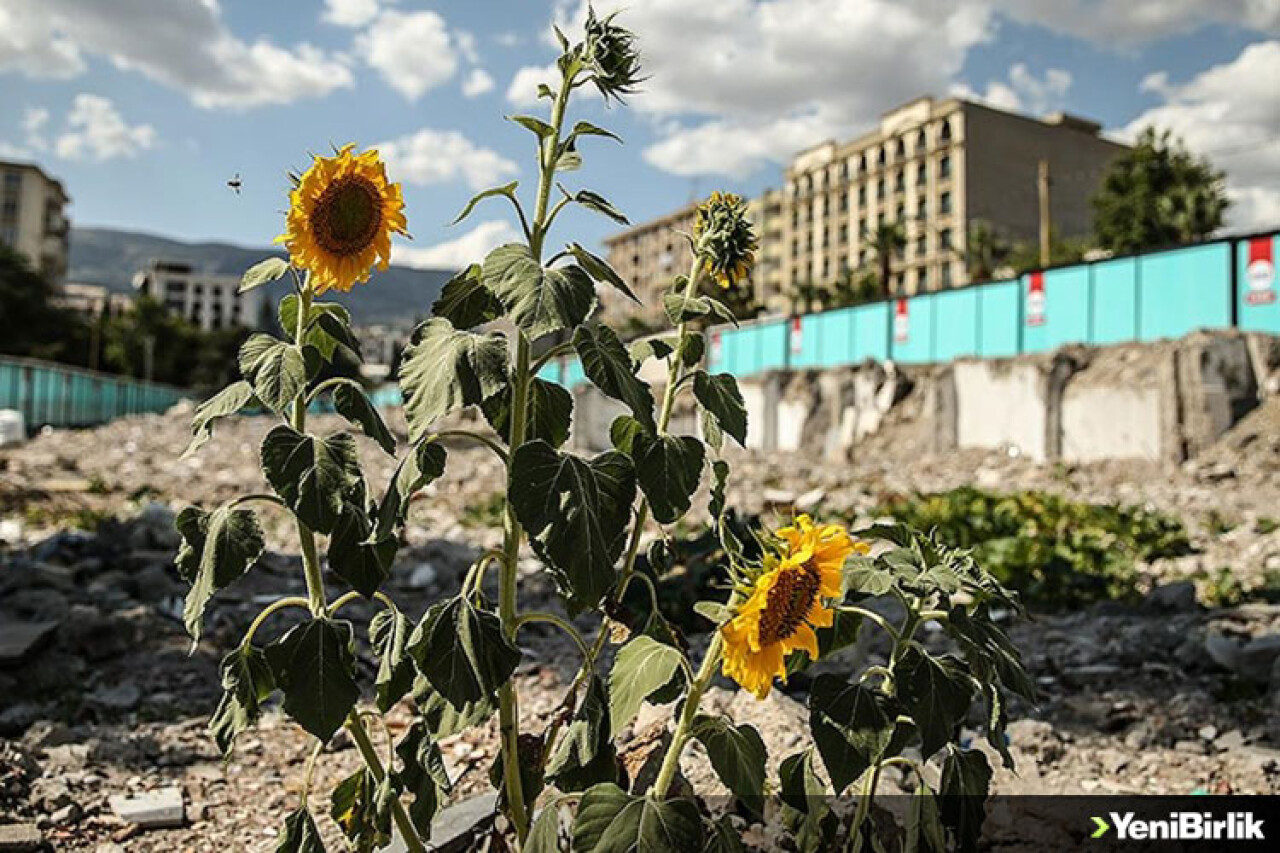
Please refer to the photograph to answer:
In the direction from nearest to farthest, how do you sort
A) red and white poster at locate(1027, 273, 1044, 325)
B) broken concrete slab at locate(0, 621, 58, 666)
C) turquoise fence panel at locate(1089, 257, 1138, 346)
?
broken concrete slab at locate(0, 621, 58, 666), turquoise fence panel at locate(1089, 257, 1138, 346), red and white poster at locate(1027, 273, 1044, 325)

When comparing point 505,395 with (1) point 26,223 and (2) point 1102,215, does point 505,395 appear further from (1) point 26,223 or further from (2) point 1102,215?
(1) point 26,223

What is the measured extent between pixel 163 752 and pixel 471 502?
8322mm

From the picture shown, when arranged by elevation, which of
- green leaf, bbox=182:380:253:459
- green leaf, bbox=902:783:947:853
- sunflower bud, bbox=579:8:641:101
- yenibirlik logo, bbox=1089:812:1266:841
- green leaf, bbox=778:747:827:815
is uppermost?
sunflower bud, bbox=579:8:641:101

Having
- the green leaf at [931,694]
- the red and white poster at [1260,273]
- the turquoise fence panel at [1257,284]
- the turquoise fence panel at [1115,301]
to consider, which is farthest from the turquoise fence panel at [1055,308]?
the green leaf at [931,694]

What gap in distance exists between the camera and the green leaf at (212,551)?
54.4 inches

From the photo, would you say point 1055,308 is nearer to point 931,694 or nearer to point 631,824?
point 931,694

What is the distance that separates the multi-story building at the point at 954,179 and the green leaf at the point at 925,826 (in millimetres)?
63904

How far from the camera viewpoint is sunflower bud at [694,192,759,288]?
1.63 meters

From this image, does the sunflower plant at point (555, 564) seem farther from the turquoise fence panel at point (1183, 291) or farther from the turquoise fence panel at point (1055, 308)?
the turquoise fence panel at point (1055, 308)

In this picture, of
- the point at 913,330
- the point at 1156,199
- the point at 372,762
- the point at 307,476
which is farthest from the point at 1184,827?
the point at 1156,199

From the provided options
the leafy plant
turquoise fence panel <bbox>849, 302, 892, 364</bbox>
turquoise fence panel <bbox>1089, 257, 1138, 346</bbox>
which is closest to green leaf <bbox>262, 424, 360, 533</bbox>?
the leafy plant

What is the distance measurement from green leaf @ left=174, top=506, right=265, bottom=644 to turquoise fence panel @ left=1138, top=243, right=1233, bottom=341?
14.7 metres

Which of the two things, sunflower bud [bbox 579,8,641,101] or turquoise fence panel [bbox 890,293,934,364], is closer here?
sunflower bud [bbox 579,8,641,101]

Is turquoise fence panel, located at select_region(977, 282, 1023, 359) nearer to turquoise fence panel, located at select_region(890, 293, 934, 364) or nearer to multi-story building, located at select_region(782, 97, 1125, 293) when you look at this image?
turquoise fence panel, located at select_region(890, 293, 934, 364)
